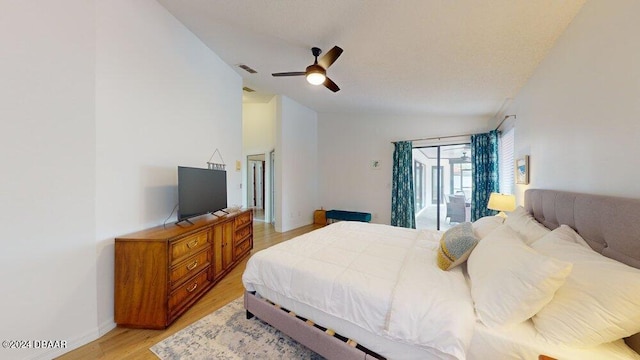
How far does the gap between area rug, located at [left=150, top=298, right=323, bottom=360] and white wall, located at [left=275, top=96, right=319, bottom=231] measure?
320 centimetres

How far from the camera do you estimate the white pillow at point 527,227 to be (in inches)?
65.4

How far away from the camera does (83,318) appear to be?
176 centimetres

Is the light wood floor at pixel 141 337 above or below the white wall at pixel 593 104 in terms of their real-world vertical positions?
below

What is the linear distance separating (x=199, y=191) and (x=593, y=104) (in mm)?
3480

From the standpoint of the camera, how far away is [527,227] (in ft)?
5.96

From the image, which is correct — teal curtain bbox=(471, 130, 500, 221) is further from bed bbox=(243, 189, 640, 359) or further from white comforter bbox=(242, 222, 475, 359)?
white comforter bbox=(242, 222, 475, 359)

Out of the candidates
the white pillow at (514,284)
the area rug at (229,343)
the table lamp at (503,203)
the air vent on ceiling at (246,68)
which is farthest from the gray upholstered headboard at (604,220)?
the air vent on ceiling at (246,68)

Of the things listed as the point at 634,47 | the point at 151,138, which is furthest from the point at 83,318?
the point at 634,47

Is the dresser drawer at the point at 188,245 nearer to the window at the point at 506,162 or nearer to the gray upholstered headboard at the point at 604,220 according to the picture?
the gray upholstered headboard at the point at 604,220

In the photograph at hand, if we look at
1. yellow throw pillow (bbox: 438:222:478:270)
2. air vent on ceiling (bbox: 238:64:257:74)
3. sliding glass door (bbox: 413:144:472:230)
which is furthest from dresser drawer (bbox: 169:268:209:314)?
sliding glass door (bbox: 413:144:472:230)

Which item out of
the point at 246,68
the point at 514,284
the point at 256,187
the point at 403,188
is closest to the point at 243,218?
the point at 246,68

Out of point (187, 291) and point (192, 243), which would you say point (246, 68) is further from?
point (187, 291)

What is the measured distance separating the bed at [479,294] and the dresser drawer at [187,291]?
689 mm

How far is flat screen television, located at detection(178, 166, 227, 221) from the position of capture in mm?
2423
